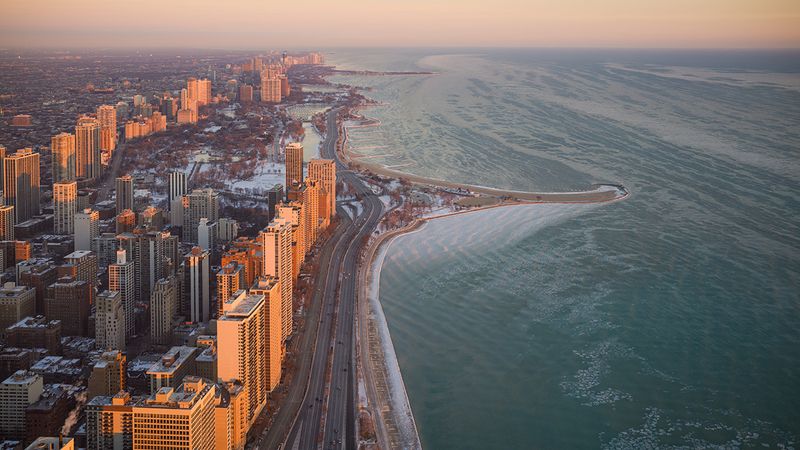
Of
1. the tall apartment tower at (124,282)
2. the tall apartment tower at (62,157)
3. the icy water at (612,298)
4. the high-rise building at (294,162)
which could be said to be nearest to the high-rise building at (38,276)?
the tall apartment tower at (124,282)

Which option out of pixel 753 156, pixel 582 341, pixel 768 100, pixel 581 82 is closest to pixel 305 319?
pixel 582 341

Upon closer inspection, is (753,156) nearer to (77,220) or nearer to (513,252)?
(513,252)

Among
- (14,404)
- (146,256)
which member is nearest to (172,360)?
(14,404)

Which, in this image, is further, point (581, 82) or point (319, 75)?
point (319, 75)

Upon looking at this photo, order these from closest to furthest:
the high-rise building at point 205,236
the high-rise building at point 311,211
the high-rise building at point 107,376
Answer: the high-rise building at point 107,376 → the high-rise building at point 205,236 → the high-rise building at point 311,211

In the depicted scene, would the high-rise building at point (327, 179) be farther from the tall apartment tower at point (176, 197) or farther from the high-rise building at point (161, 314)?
the high-rise building at point (161, 314)

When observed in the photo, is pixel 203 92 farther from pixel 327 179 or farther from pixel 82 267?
pixel 82 267

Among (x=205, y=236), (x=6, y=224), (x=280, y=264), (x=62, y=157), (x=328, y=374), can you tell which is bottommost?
(x=328, y=374)
